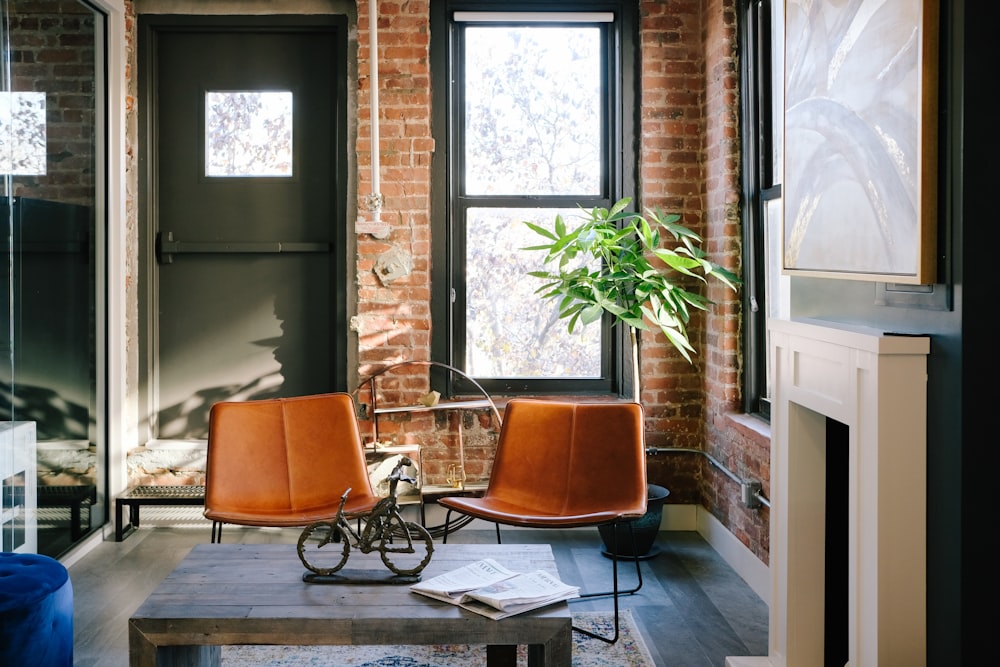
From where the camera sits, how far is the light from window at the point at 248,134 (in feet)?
17.1

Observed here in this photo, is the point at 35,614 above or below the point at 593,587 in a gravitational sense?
above

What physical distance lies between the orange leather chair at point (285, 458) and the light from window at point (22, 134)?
1.25 metres

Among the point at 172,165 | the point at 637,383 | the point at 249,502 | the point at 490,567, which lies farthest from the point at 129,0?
the point at 490,567

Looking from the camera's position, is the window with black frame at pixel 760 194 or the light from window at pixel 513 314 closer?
the window with black frame at pixel 760 194

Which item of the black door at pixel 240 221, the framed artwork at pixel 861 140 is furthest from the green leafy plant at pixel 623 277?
the black door at pixel 240 221

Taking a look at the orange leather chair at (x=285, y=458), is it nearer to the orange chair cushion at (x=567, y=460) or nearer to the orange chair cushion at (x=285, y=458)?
the orange chair cushion at (x=285, y=458)

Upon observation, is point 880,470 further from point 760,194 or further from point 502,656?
point 760,194

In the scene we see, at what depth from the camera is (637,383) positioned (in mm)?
4664

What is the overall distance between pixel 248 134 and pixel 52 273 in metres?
1.34

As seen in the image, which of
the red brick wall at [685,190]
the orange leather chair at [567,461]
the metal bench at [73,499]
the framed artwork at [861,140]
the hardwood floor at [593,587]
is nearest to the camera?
the framed artwork at [861,140]

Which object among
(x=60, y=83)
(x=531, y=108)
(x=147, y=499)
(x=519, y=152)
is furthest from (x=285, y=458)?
(x=531, y=108)

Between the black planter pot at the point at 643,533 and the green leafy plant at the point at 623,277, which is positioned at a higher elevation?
the green leafy plant at the point at 623,277

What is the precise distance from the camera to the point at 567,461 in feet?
13.5

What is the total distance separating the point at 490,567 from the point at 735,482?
1848mm
